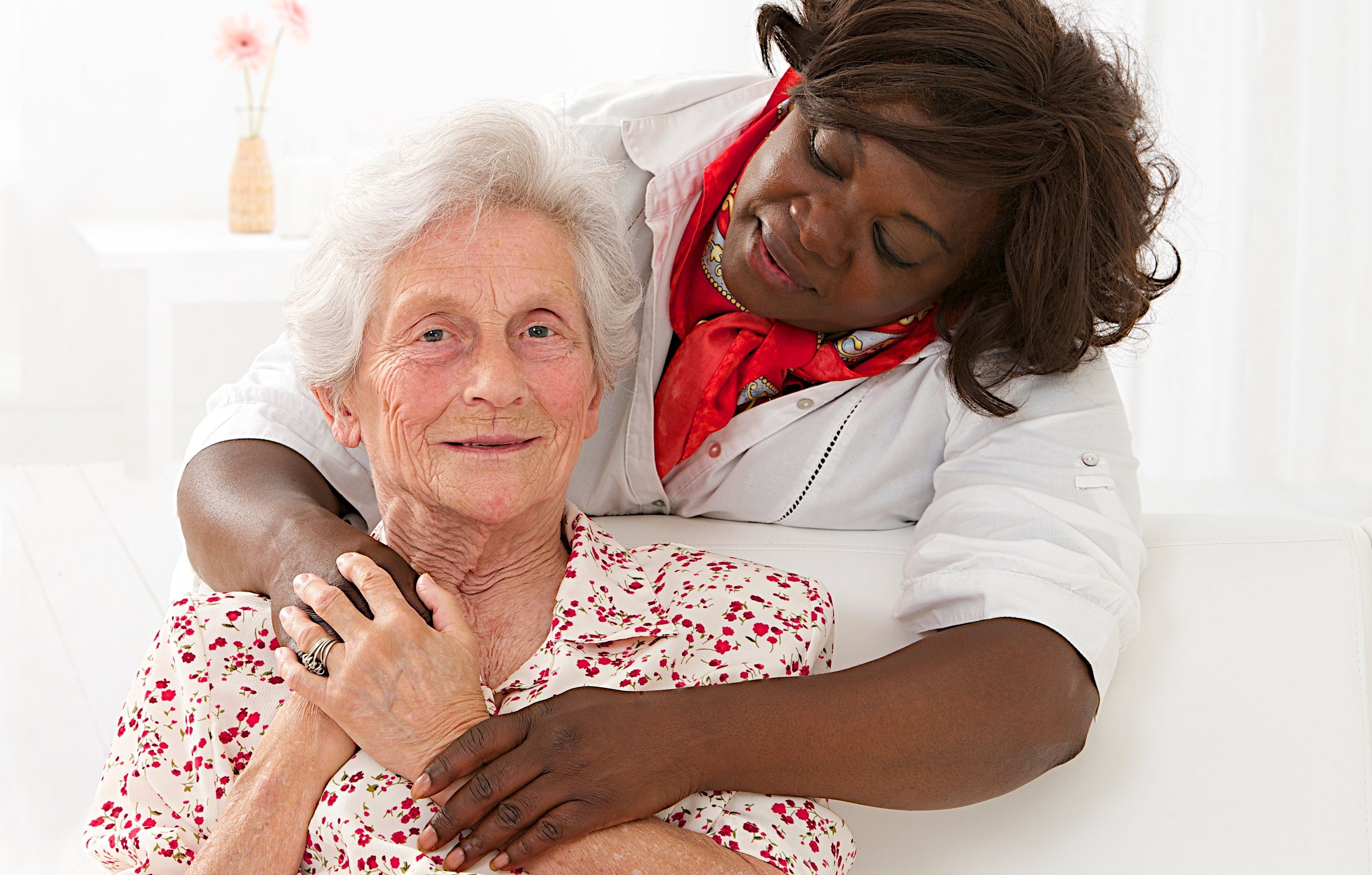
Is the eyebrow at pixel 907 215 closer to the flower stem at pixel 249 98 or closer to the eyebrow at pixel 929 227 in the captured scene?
the eyebrow at pixel 929 227

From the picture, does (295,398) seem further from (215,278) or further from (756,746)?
(215,278)

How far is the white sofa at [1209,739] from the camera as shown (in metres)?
1.39

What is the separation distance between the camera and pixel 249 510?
1.47 metres

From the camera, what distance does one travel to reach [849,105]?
4.77ft

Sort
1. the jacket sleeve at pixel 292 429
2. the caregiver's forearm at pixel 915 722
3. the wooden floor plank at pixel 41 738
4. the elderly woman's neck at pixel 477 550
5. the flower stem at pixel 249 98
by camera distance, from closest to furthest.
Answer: the caregiver's forearm at pixel 915 722 < the elderly woman's neck at pixel 477 550 < the jacket sleeve at pixel 292 429 < the wooden floor plank at pixel 41 738 < the flower stem at pixel 249 98

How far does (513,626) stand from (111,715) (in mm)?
1758

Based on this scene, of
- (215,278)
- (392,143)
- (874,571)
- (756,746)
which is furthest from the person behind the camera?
(215,278)

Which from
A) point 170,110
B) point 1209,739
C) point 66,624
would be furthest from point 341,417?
point 170,110

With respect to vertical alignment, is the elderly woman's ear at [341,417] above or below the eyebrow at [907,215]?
below

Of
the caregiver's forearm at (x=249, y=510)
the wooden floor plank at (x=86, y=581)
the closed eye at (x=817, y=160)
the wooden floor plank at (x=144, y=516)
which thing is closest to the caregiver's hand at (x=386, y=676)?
the caregiver's forearm at (x=249, y=510)

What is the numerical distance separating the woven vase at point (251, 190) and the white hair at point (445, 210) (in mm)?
3217

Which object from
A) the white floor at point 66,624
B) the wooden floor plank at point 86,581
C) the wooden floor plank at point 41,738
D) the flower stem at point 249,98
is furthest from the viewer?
the flower stem at point 249,98

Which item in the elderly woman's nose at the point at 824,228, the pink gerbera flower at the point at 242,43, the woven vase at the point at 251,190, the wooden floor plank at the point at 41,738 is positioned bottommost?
the wooden floor plank at the point at 41,738

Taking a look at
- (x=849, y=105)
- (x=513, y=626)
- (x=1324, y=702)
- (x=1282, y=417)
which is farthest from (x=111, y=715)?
(x=1282, y=417)
